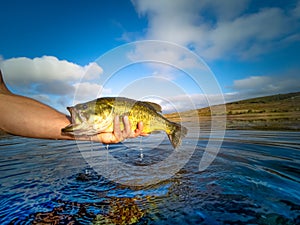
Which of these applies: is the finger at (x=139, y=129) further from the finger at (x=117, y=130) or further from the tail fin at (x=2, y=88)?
the tail fin at (x=2, y=88)

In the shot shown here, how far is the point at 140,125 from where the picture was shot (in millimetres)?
4770

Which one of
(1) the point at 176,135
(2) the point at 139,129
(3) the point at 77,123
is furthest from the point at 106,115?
(1) the point at 176,135

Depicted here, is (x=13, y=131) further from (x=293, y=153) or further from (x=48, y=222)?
(x=293, y=153)

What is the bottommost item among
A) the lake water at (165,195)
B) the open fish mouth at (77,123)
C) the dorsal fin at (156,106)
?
the lake water at (165,195)

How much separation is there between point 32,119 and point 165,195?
2.79m

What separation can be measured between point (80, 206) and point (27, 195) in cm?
126

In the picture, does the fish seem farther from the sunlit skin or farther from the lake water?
the lake water

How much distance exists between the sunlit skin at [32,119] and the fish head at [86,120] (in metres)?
0.25

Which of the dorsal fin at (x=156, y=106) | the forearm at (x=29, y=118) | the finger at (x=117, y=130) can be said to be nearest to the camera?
the forearm at (x=29, y=118)

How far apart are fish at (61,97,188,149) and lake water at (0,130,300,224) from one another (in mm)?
1214

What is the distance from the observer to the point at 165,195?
3883 millimetres

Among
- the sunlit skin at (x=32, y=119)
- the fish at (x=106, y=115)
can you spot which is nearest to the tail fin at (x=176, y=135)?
the fish at (x=106, y=115)

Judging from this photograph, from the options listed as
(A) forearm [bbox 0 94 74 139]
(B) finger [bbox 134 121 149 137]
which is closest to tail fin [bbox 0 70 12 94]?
(A) forearm [bbox 0 94 74 139]

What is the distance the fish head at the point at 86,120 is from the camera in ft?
13.6
